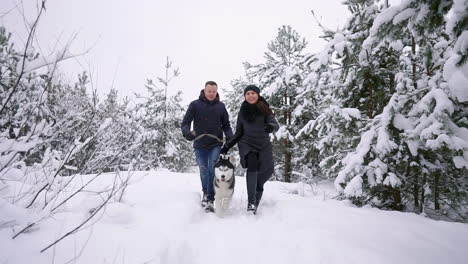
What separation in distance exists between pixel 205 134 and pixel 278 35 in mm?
10033

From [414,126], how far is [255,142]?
8.22 ft

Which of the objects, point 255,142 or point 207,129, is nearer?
point 255,142

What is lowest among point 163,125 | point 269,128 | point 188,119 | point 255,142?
point 255,142

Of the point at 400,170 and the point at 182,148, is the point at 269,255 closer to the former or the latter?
the point at 400,170

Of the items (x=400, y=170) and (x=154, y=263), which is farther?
(x=400, y=170)

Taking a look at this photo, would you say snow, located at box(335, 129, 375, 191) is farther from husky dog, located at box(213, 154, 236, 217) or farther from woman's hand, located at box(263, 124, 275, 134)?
husky dog, located at box(213, 154, 236, 217)

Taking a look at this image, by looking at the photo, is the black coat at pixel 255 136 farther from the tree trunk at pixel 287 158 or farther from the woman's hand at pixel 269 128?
the tree trunk at pixel 287 158

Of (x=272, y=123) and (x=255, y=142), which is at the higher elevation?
(x=272, y=123)

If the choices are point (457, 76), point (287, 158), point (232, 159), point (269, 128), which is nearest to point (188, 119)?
point (232, 159)

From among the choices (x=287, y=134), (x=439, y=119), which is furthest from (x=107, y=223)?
(x=287, y=134)

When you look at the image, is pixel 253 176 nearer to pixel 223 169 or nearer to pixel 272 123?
pixel 223 169

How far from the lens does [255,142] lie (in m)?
4.16

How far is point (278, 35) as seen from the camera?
12570mm

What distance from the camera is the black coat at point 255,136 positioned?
13.7ft
